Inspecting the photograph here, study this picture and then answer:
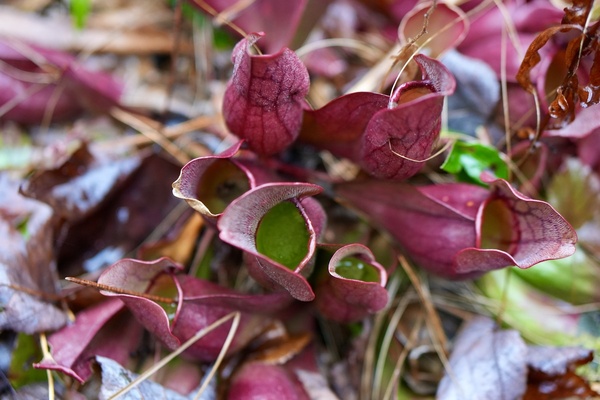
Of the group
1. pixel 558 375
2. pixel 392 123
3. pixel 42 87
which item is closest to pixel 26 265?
pixel 42 87

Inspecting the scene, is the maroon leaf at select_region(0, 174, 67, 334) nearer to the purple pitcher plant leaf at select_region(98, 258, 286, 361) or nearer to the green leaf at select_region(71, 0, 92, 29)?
the purple pitcher plant leaf at select_region(98, 258, 286, 361)

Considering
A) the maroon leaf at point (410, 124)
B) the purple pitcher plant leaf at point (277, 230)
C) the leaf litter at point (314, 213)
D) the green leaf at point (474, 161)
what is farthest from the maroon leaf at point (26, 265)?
the green leaf at point (474, 161)

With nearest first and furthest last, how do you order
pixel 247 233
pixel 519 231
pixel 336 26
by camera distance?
pixel 247 233 < pixel 519 231 < pixel 336 26


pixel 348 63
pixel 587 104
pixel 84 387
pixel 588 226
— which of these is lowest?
pixel 84 387

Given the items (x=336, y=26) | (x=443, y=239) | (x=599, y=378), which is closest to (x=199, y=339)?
(x=443, y=239)

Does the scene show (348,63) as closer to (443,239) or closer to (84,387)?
(443,239)

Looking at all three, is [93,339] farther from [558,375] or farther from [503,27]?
[503,27]

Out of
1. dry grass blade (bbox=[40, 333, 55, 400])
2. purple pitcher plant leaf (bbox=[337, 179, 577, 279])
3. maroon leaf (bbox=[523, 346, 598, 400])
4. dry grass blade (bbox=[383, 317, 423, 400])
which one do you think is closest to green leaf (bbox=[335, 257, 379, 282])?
purple pitcher plant leaf (bbox=[337, 179, 577, 279])
